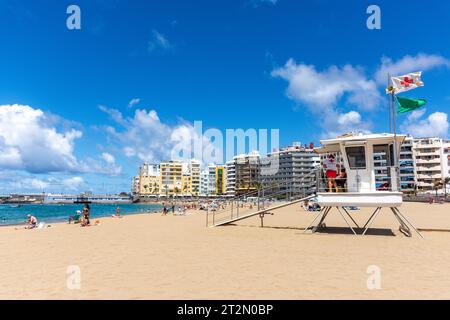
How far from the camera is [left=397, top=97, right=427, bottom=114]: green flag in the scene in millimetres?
16828

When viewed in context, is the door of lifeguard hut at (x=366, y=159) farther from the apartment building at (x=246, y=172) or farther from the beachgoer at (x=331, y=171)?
the apartment building at (x=246, y=172)

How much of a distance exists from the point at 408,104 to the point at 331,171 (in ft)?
18.1

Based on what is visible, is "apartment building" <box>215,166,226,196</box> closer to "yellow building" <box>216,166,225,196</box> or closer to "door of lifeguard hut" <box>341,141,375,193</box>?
"yellow building" <box>216,166,225,196</box>

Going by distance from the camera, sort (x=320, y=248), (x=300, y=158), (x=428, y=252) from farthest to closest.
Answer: (x=300, y=158) → (x=320, y=248) → (x=428, y=252)

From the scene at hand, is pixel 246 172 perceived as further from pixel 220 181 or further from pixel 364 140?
pixel 364 140

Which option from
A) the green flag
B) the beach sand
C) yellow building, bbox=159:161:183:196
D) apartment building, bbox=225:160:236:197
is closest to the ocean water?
the beach sand

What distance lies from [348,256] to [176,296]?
732 centimetres

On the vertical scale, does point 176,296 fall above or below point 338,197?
below

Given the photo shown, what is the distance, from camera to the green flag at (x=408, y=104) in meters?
16.8

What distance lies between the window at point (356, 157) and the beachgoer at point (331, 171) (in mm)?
1048

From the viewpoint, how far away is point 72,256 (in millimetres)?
12078

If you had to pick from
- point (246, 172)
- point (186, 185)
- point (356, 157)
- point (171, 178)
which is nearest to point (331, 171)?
point (356, 157)
